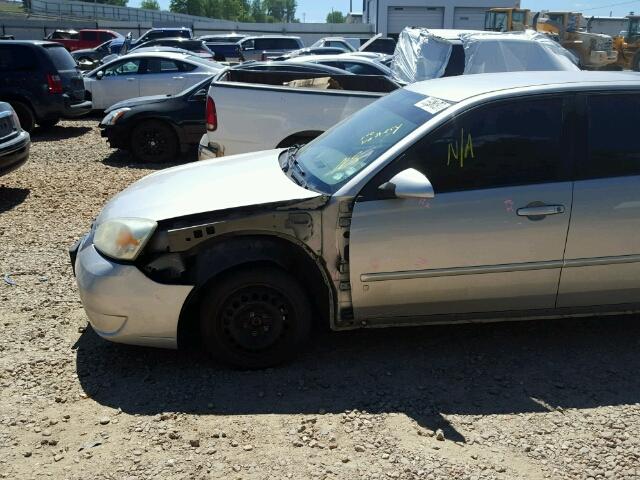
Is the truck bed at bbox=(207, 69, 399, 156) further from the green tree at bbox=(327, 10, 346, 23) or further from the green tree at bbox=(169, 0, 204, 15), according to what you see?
the green tree at bbox=(327, 10, 346, 23)

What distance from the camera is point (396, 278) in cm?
360

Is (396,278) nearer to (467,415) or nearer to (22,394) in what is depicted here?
(467,415)

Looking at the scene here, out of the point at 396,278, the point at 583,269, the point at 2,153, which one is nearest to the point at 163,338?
the point at 396,278

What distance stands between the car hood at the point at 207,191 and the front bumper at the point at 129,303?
1.15 ft

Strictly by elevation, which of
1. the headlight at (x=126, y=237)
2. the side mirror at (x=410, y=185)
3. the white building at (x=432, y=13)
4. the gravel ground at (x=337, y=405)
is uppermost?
the white building at (x=432, y=13)

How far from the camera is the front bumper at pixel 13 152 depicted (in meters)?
7.04

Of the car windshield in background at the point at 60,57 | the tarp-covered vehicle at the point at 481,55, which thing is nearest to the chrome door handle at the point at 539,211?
the tarp-covered vehicle at the point at 481,55

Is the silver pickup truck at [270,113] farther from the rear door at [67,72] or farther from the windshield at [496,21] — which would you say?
the windshield at [496,21]

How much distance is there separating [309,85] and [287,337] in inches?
211

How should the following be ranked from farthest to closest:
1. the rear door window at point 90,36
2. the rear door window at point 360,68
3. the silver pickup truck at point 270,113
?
the rear door window at point 90,36, the rear door window at point 360,68, the silver pickup truck at point 270,113

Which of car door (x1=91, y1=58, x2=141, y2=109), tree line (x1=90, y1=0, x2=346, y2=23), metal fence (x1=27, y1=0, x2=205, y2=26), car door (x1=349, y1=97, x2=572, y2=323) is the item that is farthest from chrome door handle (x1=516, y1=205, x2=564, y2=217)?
tree line (x1=90, y1=0, x2=346, y2=23)

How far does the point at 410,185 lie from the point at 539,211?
0.80 meters

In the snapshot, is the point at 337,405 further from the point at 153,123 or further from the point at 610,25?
the point at 610,25

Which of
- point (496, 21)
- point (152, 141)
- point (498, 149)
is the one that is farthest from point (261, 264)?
point (496, 21)
